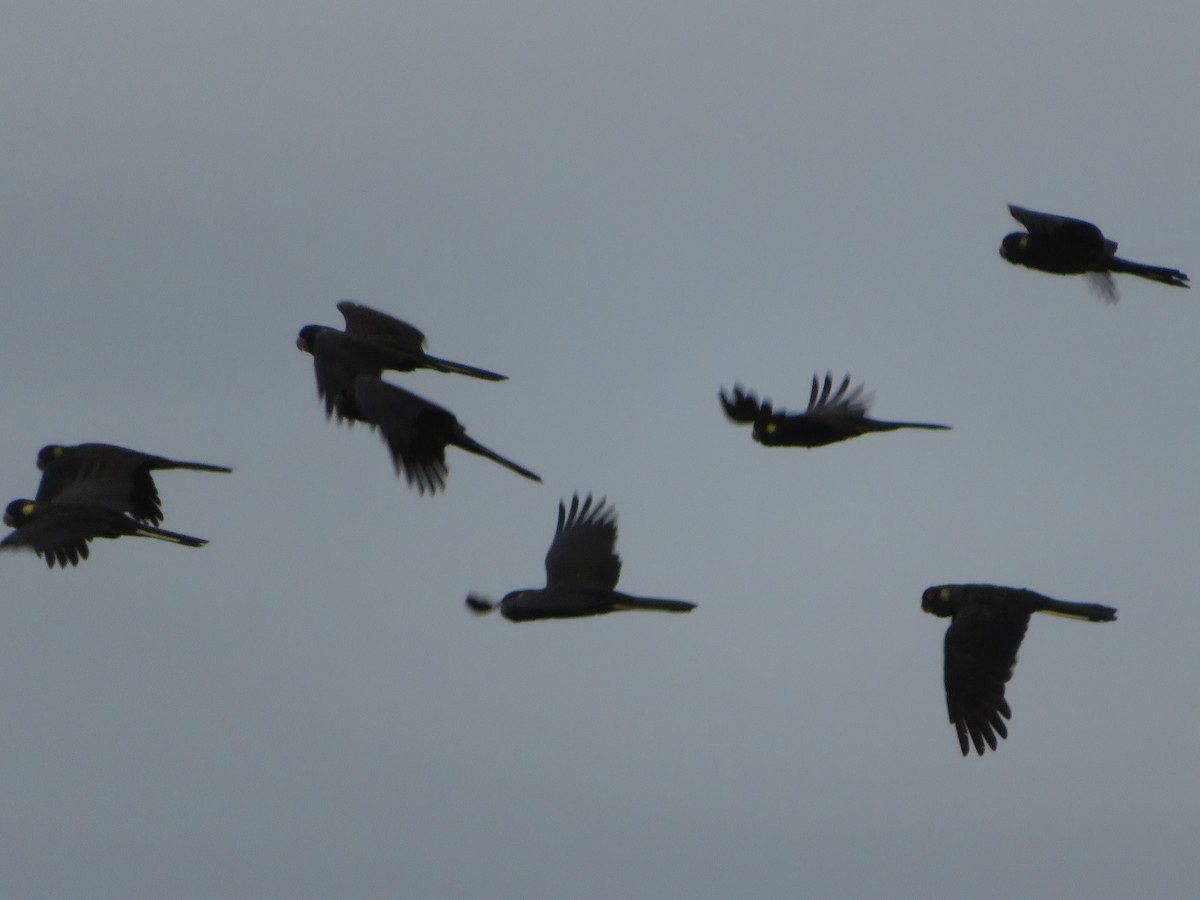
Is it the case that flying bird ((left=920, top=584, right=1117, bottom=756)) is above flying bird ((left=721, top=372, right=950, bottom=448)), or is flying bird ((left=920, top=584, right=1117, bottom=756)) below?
below

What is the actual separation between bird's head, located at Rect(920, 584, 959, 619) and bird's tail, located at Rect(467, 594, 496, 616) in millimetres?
4381

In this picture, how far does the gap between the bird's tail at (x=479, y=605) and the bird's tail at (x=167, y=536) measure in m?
2.65

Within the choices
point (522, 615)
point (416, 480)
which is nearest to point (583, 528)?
point (522, 615)

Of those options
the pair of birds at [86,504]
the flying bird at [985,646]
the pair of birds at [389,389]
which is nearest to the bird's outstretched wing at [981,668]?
the flying bird at [985,646]

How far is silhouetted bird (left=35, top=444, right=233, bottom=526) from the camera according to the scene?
26859mm

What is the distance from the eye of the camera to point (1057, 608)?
25.2 meters

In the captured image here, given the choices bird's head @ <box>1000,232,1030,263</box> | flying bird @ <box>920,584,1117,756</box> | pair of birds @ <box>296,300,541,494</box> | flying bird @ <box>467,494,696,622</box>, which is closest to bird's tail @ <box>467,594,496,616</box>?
flying bird @ <box>467,494,696,622</box>

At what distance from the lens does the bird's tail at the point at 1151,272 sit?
85.7 ft

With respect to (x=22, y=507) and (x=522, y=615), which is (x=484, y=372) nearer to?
(x=522, y=615)

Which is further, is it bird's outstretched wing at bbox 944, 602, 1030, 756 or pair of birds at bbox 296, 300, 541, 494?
bird's outstretched wing at bbox 944, 602, 1030, 756

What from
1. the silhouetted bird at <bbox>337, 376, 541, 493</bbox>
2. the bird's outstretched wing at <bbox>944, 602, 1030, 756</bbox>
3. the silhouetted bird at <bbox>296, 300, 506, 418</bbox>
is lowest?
the bird's outstretched wing at <bbox>944, 602, 1030, 756</bbox>

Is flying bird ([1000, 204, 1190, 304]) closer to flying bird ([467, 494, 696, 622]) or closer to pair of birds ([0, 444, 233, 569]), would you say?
flying bird ([467, 494, 696, 622])

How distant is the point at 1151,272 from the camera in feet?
85.9

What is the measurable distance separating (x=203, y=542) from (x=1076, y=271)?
905 cm
